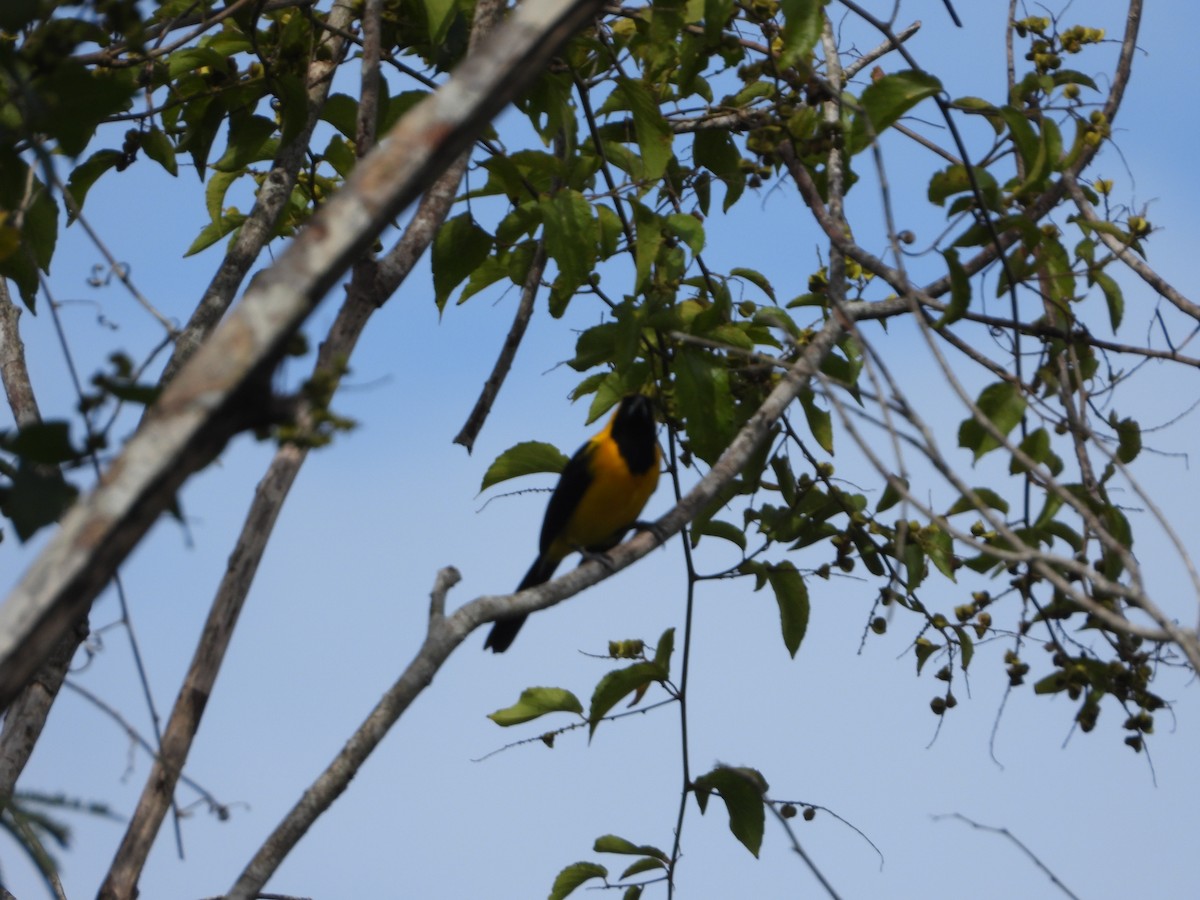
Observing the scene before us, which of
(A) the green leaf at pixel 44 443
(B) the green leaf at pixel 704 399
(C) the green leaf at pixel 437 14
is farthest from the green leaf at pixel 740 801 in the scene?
(A) the green leaf at pixel 44 443

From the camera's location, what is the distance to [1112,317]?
10.2ft

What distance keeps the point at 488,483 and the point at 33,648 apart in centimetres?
248

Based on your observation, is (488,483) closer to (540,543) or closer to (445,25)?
(445,25)

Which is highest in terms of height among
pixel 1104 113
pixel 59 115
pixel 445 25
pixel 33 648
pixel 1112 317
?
pixel 1104 113

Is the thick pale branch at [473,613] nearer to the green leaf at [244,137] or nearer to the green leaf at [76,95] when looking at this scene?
the green leaf at [76,95]

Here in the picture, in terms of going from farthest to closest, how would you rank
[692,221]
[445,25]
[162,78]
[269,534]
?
[162,78] < [692,221] < [445,25] < [269,534]

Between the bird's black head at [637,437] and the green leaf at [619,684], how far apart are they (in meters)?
2.01

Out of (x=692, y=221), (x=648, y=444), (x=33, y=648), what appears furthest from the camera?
(x=648, y=444)

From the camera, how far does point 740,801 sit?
11.4 ft

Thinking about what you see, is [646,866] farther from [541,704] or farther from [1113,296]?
[1113,296]

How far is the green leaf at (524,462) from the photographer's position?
3754mm

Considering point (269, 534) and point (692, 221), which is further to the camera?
point (692, 221)

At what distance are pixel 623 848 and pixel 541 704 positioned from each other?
0.46 meters

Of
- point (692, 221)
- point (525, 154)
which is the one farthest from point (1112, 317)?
point (525, 154)
